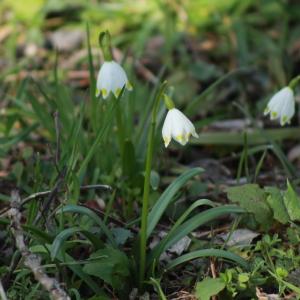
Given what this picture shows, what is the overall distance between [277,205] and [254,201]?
0.27ft

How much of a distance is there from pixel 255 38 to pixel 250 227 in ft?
6.98

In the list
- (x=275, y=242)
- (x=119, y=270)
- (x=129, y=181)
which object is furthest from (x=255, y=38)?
(x=119, y=270)

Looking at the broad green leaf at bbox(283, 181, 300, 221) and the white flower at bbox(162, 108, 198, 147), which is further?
the broad green leaf at bbox(283, 181, 300, 221)

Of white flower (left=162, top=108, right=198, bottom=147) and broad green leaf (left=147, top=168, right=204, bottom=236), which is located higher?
white flower (left=162, top=108, right=198, bottom=147)

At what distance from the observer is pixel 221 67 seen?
13.6 ft

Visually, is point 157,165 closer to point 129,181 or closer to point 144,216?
point 129,181

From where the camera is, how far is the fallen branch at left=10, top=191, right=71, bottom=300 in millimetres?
1705

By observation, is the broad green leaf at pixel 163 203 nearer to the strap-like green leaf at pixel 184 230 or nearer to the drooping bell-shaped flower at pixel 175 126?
the strap-like green leaf at pixel 184 230

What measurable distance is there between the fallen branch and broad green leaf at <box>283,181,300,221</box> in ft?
2.75

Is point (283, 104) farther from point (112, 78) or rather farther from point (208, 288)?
point (208, 288)

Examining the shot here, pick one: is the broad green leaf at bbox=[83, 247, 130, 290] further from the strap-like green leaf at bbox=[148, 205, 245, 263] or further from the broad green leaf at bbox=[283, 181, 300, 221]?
the broad green leaf at bbox=[283, 181, 300, 221]

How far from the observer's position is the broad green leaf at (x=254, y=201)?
2193mm

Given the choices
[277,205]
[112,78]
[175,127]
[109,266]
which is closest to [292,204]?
[277,205]

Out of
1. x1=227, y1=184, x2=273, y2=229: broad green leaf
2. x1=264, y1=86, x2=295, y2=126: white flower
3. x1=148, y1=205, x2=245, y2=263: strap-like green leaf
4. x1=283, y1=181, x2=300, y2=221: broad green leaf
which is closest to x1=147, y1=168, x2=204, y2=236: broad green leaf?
x1=148, y1=205, x2=245, y2=263: strap-like green leaf
